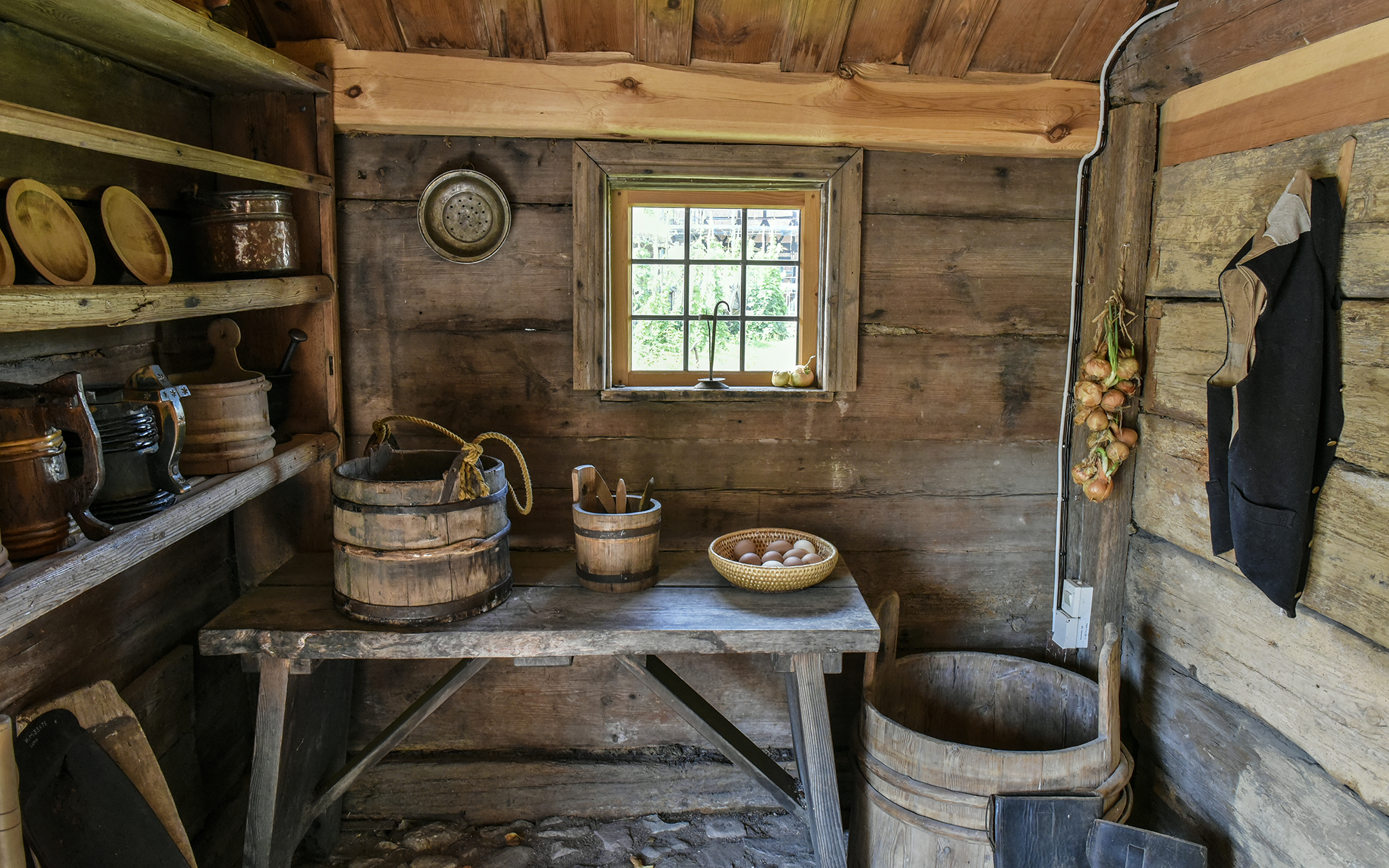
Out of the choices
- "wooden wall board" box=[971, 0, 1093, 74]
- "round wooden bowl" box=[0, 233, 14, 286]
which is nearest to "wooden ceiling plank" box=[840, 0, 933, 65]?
"wooden wall board" box=[971, 0, 1093, 74]

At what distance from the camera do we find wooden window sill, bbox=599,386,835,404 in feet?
8.26

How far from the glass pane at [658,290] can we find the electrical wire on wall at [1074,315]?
1.14 metres

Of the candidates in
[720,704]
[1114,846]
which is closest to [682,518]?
[720,704]

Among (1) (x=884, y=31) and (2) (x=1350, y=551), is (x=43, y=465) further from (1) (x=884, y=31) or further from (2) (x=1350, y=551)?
(2) (x=1350, y=551)

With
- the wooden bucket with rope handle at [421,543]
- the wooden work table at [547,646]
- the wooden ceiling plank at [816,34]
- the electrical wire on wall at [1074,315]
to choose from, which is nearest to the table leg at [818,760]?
the wooden work table at [547,646]

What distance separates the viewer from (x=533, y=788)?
2691 millimetres

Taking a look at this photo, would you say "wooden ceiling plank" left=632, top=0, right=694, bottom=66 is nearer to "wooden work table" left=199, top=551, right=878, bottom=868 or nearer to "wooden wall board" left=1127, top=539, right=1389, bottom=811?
"wooden work table" left=199, top=551, right=878, bottom=868

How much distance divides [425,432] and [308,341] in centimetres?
40

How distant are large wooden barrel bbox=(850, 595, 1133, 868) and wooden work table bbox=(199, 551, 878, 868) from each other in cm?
11

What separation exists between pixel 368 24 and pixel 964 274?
5.73 ft

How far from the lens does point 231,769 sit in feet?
8.00

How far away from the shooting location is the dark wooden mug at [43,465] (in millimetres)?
1383

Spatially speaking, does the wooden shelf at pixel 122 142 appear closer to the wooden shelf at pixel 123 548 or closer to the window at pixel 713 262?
the wooden shelf at pixel 123 548

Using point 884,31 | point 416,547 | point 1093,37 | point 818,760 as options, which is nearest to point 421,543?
point 416,547
